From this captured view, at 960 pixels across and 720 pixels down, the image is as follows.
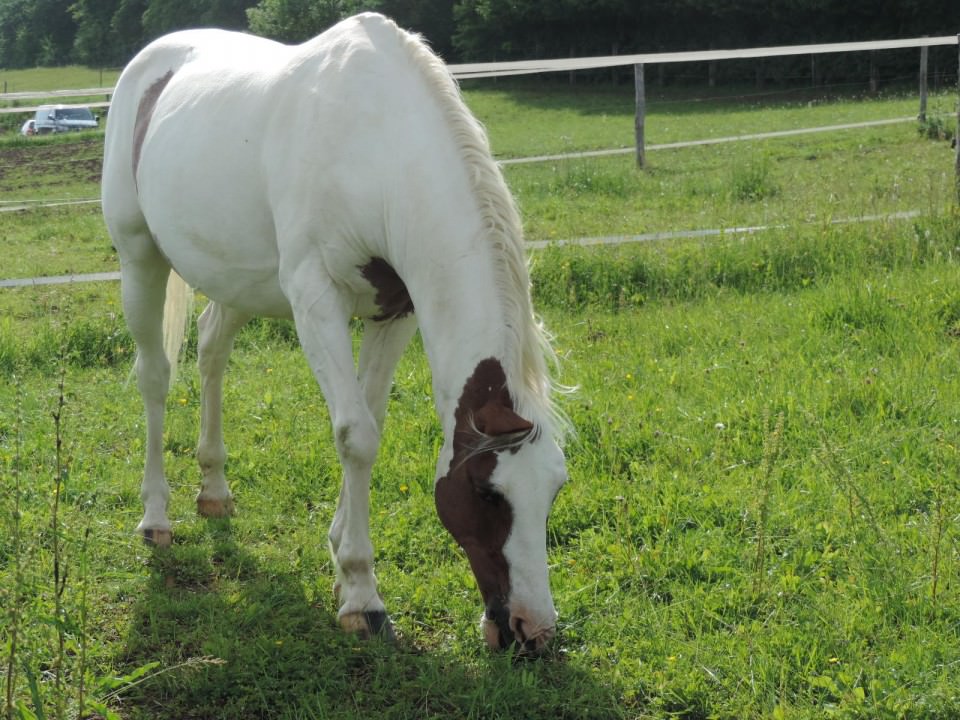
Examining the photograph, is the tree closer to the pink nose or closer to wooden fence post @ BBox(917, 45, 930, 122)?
wooden fence post @ BBox(917, 45, 930, 122)

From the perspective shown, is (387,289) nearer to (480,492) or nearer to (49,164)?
(480,492)

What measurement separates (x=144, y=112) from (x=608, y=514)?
258cm

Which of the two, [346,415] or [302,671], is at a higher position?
[346,415]

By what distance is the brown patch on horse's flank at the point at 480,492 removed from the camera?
8.93 feet

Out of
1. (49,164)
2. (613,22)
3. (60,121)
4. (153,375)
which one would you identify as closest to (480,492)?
(153,375)

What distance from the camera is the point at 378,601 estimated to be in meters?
3.35

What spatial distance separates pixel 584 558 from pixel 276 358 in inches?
121

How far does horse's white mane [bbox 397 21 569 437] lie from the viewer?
274cm

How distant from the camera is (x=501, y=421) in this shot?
2.58m

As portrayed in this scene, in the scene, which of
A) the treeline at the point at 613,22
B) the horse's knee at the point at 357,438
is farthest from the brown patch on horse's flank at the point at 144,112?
the treeline at the point at 613,22

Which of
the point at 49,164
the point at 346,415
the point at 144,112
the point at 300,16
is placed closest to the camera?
the point at 346,415

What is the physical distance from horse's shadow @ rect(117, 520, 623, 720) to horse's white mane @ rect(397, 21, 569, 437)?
770 millimetres

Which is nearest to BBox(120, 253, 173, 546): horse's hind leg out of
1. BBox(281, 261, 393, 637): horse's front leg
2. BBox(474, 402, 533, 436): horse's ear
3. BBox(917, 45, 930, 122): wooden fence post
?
BBox(281, 261, 393, 637): horse's front leg

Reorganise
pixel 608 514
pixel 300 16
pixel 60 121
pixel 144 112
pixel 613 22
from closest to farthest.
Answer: pixel 608 514 → pixel 144 112 → pixel 60 121 → pixel 613 22 → pixel 300 16
